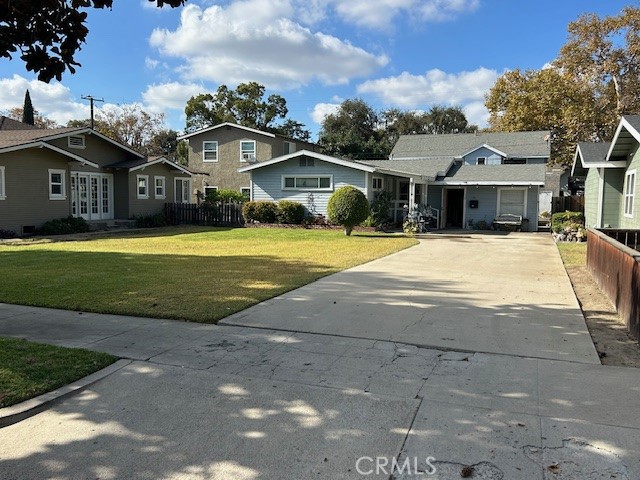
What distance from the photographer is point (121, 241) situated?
18.0m

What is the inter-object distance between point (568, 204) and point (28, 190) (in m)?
26.4

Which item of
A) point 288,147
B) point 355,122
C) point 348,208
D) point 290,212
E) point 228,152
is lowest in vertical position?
point 290,212

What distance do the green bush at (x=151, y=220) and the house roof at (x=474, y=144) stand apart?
20.4 meters

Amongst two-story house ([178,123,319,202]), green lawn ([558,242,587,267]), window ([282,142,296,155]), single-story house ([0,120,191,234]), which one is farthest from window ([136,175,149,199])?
green lawn ([558,242,587,267])

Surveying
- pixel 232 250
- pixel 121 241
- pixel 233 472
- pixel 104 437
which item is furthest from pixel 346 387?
pixel 121 241

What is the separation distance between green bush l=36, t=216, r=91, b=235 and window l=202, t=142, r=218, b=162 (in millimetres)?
13121

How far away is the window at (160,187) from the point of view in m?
26.9

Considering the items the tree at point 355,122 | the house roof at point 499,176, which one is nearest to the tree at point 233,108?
the tree at point 355,122

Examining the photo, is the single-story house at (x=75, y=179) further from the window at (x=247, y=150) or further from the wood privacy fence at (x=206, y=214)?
the window at (x=247, y=150)

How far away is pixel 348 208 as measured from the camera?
20297 mm

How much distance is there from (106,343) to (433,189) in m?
23.3

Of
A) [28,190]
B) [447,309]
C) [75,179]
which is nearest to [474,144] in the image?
[75,179]

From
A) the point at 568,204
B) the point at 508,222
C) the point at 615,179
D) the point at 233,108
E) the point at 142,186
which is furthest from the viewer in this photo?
the point at 233,108

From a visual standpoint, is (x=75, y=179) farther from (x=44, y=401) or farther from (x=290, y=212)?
(x=44, y=401)
